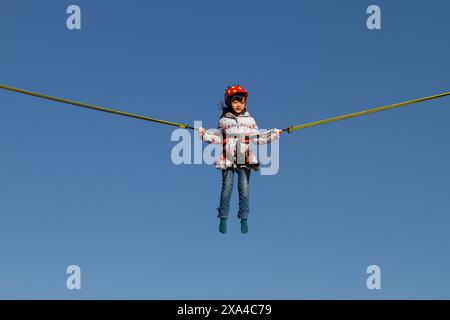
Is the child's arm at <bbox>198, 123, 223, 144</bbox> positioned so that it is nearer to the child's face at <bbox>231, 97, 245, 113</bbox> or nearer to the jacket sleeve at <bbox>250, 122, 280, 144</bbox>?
the child's face at <bbox>231, 97, 245, 113</bbox>

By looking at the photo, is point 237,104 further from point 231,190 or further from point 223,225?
point 223,225

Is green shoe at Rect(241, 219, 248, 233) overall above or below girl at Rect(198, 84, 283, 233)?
below

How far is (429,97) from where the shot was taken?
19672 mm

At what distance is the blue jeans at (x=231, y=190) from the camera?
64.7ft

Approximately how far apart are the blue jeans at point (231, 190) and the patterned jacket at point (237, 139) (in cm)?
19

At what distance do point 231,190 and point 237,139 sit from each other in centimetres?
133

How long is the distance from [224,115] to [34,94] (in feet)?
16.0

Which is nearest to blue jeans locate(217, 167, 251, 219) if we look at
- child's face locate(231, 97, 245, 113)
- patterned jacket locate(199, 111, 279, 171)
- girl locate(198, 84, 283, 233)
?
girl locate(198, 84, 283, 233)

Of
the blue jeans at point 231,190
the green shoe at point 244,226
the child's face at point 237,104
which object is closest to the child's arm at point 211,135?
the child's face at point 237,104

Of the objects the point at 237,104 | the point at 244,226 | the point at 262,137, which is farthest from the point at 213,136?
the point at 244,226

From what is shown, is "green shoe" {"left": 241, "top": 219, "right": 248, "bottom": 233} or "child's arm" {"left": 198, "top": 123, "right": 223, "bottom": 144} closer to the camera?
"green shoe" {"left": 241, "top": 219, "right": 248, "bottom": 233}

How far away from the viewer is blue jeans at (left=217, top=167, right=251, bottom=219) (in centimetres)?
1973
